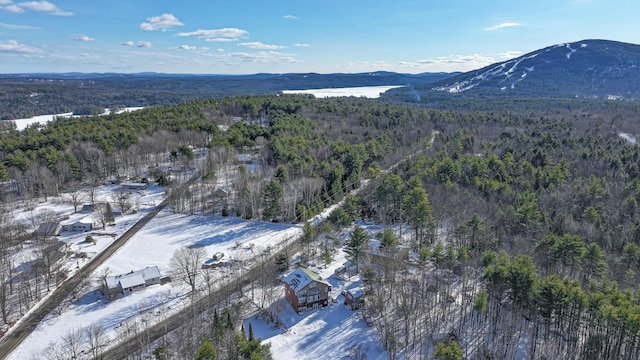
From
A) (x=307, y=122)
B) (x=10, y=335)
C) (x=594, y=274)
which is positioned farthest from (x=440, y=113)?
(x=10, y=335)

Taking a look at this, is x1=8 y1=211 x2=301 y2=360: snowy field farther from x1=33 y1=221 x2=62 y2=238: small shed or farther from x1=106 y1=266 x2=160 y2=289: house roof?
x1=33 y1=221 x2=62 y2=238: small shed

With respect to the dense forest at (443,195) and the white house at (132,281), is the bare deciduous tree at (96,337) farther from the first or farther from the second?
the dense forest at (443,195)

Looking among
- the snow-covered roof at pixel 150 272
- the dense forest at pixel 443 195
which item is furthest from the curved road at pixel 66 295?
the dense forest at pixel 443 195

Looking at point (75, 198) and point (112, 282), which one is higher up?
point (75, 198)

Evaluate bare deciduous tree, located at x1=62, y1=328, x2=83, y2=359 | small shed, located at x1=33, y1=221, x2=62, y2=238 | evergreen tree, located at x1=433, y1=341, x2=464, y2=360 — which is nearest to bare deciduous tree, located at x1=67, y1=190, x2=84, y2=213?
small shed, located at x1=33, y1=221, x2=62, y2=238

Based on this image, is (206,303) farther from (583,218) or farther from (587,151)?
(587,151)

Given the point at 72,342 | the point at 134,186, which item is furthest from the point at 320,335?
the point at 134,186

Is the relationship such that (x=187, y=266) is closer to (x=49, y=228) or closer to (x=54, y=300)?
(x=54, y=300)
